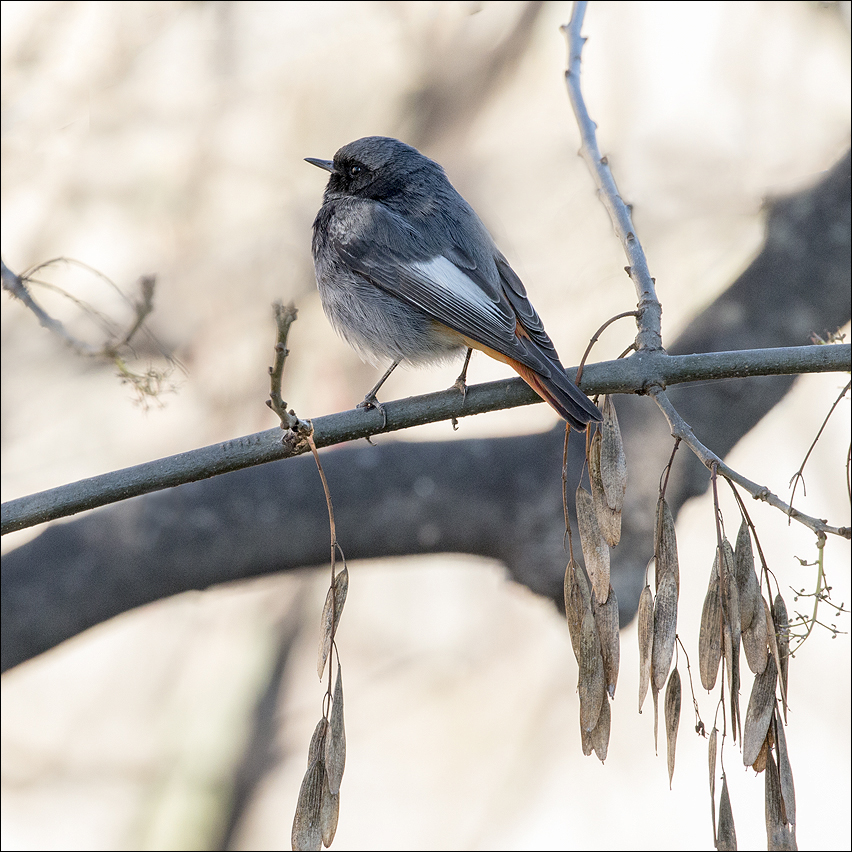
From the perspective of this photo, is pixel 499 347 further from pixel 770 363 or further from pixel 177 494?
pixel 177 494

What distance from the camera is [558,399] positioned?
1.64 m

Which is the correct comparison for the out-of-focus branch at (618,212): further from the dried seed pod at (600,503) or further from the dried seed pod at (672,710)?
the dried seed pod at (672,710)

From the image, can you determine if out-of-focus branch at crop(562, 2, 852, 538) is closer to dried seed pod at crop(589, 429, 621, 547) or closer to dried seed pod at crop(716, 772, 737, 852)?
dried seed pod at crop(589, 429, 621, 547)

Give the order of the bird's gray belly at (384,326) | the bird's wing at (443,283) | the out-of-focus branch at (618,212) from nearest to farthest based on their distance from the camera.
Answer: the out-of-focus branch at (618,212) < the bird's wing at (443,283) < the bird's gray belly at (384,326)

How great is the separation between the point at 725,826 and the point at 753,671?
0.24 m

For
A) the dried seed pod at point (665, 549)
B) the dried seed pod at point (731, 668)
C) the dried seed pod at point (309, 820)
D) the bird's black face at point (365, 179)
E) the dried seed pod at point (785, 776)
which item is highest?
the bird's black face at point (365, 179)

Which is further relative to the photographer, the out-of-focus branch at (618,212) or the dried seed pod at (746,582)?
the out-of-focus branch at (618,212)

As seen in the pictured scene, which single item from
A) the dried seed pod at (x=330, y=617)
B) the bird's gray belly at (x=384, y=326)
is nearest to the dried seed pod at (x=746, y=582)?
the dried seed pod at (x=330, y=617)

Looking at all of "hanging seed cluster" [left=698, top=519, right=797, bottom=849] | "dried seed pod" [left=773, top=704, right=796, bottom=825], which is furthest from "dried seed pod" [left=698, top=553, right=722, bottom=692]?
"dried seed pod" [left=773, top=704, right=796, bottom=825]

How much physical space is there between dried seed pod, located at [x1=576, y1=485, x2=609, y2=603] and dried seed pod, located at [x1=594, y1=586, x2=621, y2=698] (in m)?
0.02

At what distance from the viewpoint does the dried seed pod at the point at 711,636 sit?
1.30 m

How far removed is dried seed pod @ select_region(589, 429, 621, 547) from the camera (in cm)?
141

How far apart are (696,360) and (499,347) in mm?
494

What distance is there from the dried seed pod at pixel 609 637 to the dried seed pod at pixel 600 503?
9cm
